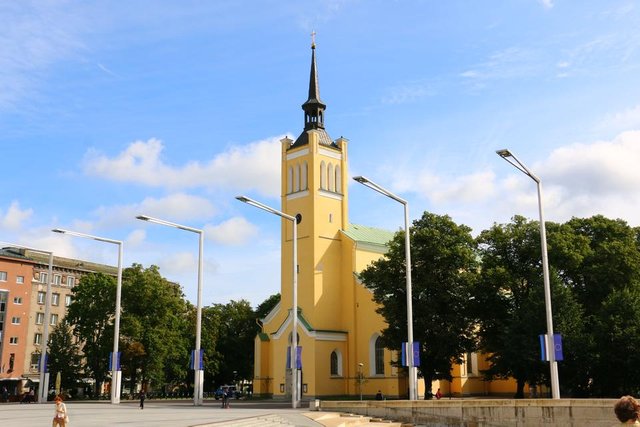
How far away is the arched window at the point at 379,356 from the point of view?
56.8 metres

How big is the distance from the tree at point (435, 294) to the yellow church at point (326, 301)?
8016 mm

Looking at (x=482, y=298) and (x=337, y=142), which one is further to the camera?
(x=337, y=142)

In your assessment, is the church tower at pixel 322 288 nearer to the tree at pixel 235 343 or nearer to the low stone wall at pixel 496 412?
the tree at pixel 235 343

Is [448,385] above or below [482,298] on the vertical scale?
below

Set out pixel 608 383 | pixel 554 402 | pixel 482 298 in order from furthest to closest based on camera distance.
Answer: pixel 482 298
pixel 608 383
pixel 554 402

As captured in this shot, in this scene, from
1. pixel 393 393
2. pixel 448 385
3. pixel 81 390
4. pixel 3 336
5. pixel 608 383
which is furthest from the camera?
pixel 3 336

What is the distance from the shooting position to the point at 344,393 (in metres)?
57.5

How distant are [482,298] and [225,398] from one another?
62.1 ft

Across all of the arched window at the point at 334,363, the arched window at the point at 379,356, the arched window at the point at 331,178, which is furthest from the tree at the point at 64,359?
the arched window at the point at 331,178

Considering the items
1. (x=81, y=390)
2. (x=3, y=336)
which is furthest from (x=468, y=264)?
(x=3, y=336)

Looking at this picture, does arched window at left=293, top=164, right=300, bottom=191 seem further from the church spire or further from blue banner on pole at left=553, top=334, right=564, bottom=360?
blue banner on pole at left=553, top=334, right=564, bottom=360

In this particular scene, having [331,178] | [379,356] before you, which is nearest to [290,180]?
[331,178]

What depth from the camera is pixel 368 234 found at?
64.9 m

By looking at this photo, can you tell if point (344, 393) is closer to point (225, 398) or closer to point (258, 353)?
point (258, 353)
